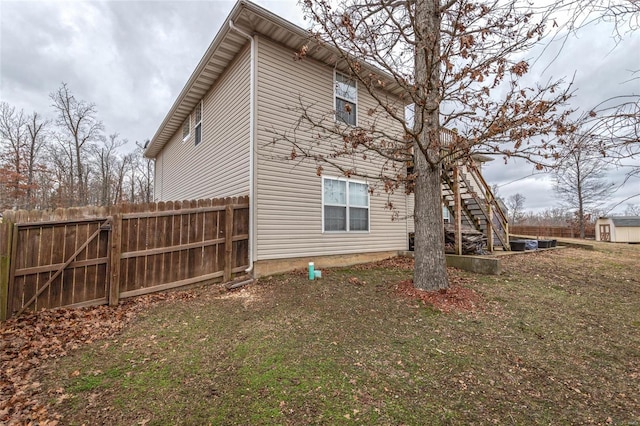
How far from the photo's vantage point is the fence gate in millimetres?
4215

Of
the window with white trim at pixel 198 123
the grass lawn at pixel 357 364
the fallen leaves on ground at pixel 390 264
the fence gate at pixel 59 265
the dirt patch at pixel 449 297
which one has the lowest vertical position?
the grass lawn at pixel 357 364

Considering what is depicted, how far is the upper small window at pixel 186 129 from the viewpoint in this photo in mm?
11012

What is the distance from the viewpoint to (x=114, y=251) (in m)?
4.94

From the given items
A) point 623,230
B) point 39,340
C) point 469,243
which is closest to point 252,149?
point 39,340

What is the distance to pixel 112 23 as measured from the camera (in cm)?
1160

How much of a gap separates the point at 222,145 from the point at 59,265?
15.9ft

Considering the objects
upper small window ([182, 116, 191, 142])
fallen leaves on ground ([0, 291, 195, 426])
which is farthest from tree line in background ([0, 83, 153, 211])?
fallen leaves on ground ([0, 291, 195, 426])

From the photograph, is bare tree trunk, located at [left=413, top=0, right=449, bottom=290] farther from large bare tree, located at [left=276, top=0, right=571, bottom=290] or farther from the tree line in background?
the tree line in background

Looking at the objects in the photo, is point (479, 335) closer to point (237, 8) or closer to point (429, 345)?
point (429, 345)

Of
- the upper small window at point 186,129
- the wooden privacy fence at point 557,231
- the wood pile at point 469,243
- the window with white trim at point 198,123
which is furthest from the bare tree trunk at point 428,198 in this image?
the wooden privacy fence at point 557,231

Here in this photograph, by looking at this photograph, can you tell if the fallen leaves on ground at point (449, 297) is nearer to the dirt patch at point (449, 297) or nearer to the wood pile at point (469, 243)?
the dirt patch at point (449, 297)

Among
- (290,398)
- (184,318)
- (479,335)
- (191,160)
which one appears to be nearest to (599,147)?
(479,335)

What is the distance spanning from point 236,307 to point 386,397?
3033 mm

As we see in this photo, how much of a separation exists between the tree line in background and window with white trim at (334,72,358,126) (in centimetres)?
2486
